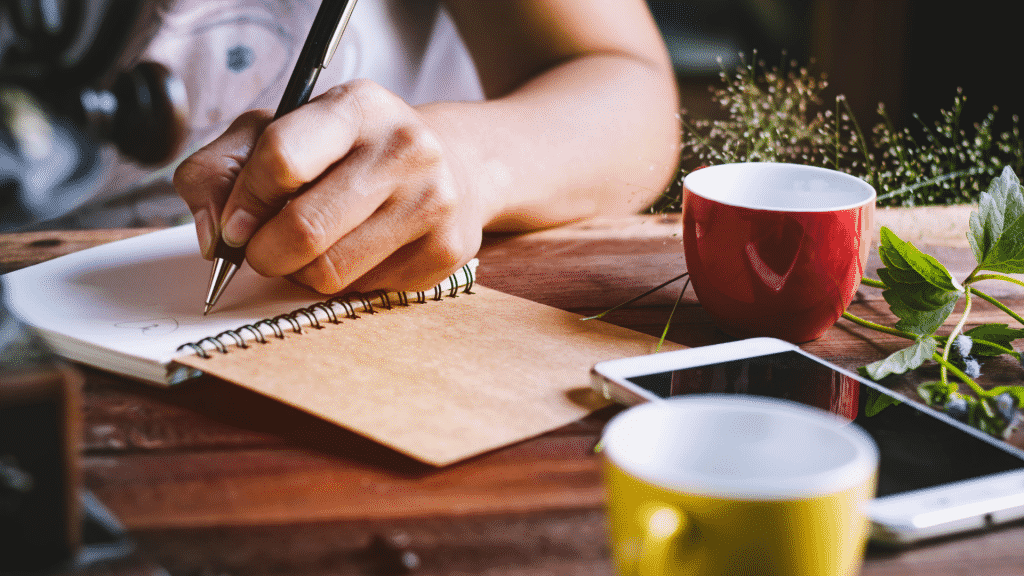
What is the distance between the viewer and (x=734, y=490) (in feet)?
0.86

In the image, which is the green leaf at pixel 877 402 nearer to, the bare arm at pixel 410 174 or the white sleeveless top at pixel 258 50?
the bare arm at pixel 410 174

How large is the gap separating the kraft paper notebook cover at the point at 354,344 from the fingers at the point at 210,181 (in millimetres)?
62

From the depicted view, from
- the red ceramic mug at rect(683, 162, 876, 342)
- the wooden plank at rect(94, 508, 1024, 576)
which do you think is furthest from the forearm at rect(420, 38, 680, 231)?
the wooden plank at rect(94, 508, 1024, 576)

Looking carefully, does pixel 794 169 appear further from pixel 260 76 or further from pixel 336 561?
pixel 260 76

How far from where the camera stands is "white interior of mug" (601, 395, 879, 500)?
29 cm

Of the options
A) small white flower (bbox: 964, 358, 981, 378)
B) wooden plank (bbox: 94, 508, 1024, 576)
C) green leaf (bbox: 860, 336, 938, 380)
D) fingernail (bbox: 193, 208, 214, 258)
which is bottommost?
small white flower (bbox: 964, 358, 981, 378)

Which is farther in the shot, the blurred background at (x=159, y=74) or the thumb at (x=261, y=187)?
the thumb at (x=261, y=187)

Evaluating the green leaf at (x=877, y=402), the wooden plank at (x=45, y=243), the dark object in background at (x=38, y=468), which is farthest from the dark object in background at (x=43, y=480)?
the wooden plank at (x=45, y=243)

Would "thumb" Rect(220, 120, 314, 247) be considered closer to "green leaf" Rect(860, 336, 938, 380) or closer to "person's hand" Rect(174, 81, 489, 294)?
"person's hand" Rect(174, 81, 489, 294)

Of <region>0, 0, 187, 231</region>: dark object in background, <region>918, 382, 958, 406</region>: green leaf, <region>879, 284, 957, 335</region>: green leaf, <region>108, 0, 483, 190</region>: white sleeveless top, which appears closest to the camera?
<region>0, 0, 187, 231</region>: dark object in background

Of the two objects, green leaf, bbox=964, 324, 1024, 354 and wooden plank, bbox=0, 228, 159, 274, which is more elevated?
green leaf, bbox=964, 324, 1024, 354

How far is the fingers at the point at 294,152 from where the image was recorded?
58 cm

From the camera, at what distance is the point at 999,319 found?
0.65 meters

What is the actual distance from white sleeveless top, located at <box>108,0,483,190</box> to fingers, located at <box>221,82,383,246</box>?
562 mm
